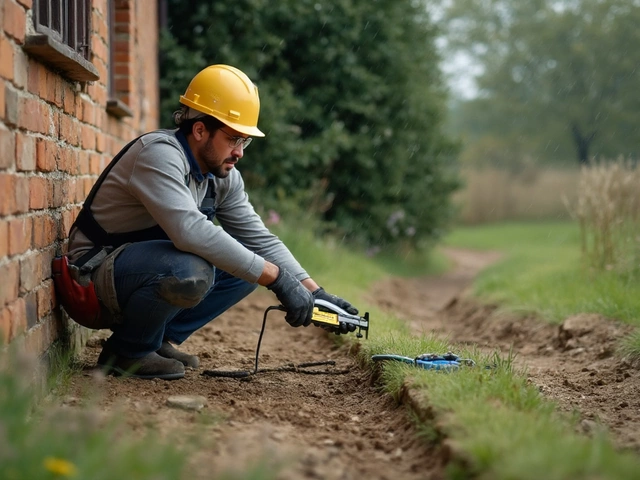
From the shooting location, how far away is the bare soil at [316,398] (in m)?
2.70

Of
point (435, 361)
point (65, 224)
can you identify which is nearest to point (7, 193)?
point (65, 224)

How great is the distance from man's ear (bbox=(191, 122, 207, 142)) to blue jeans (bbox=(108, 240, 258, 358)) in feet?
1.90

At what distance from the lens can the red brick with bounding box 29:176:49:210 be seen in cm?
330

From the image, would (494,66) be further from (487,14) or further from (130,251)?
(130,251)

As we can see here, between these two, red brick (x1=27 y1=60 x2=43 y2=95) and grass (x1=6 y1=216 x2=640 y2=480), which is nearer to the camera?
Answer: grass (x1=6 y1=216 x2=640 y2=480)

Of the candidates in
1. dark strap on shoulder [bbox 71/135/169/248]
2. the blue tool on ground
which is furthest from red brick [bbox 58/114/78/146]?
the blue tool on ground

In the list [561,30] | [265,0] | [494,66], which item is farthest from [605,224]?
[494,66]

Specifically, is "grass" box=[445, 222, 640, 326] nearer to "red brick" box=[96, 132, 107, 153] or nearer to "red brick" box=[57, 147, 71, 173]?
"red brick" box=[96, 132, 107, 153]

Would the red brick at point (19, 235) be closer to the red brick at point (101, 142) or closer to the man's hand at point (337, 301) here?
the man's hand at point (337, 301)

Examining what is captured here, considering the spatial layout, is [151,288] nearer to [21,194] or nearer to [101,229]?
[101,229]

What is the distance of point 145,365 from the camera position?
3.91 metres

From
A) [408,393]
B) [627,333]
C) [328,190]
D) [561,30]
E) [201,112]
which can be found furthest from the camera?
Result: [561,30]

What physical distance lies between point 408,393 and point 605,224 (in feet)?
16.8

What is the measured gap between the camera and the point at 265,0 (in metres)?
9.45
